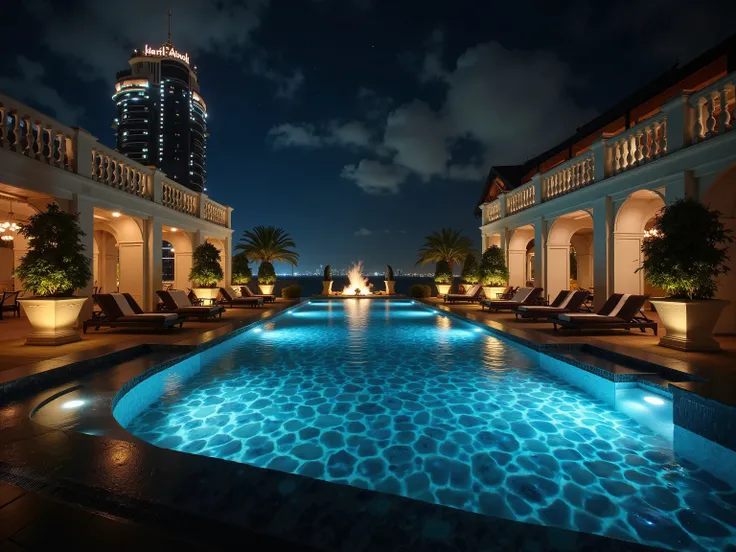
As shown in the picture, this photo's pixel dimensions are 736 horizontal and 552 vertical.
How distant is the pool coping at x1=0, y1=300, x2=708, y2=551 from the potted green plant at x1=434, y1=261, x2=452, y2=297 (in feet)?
70.1

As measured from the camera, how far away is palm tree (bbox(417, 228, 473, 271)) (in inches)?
957

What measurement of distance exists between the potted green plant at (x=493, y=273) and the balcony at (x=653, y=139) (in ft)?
9.33

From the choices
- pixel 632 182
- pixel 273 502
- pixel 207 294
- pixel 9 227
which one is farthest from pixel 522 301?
pixel 9 227

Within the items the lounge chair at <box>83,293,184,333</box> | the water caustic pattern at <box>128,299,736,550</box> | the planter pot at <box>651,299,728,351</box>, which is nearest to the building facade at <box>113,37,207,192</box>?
the lounge chair at <box>83,293,184,333</box>

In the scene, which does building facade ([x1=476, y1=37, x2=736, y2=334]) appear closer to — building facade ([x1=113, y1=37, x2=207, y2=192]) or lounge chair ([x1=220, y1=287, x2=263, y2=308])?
lounge chair ([x1=220, y1=287, x2=263, y2=308])

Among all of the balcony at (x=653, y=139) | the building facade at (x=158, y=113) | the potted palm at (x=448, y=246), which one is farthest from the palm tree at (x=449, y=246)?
the building facade at (x=158, y=113)

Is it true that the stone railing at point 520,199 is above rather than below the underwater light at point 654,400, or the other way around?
Result: above

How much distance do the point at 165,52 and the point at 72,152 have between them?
3639 inches

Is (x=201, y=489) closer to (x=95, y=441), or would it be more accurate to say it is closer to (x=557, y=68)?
(x=95, y=441)

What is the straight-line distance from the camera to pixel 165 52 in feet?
263

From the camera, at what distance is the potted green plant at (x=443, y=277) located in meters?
22.9

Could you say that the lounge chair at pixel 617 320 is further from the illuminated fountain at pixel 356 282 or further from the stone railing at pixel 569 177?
the illuminated fountain at pixel 356 282

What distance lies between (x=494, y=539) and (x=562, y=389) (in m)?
4.36

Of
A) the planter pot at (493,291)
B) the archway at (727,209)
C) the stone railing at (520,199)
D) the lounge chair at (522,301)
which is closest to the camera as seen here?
the archway at (727,209)
